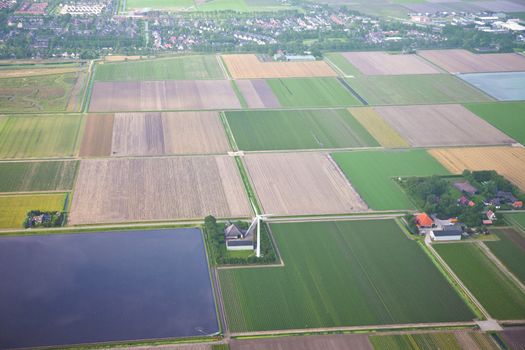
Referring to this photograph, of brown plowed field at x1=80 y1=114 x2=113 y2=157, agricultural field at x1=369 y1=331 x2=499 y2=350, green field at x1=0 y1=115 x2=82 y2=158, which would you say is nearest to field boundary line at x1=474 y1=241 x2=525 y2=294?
agricultural field at x1=369 y1=331 x2=499 y2=350

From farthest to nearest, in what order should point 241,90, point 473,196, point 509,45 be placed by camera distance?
point 509,45, point 241,90, point 473,196

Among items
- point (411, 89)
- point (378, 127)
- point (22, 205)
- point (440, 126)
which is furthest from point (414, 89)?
point (22, 205)

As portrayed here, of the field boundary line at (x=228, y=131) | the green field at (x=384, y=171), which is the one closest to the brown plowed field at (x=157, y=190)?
the field boundary line at (x=228, y=131)

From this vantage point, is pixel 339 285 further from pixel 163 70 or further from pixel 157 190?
pixel 163 70

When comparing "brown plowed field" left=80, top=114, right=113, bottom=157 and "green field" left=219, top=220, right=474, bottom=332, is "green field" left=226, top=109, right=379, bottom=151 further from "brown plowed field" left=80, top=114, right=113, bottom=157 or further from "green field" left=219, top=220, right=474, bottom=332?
"green field" left=219, top=220, right=474, bottom=332

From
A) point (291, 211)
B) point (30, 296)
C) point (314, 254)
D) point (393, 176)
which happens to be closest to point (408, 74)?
point (393, 176)

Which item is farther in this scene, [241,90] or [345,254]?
[241,90]

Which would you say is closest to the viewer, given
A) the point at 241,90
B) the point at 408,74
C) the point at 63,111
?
the point at 63,111

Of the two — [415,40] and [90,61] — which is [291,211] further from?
[415,40]
